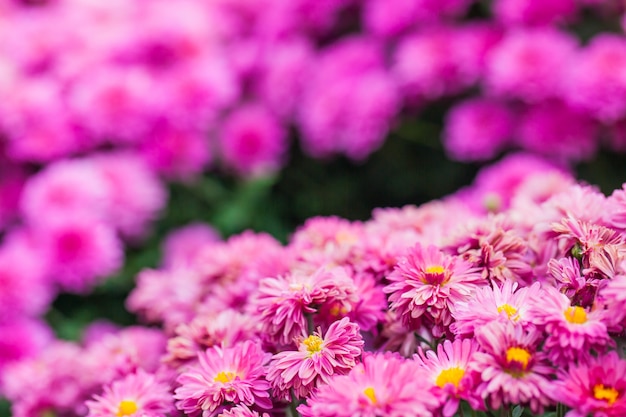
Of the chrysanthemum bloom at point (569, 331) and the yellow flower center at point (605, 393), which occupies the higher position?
the chrysanthemum bloom at point (569, 331)

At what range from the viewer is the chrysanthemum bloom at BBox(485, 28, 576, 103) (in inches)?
67.7

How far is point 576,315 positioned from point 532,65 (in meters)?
1.06

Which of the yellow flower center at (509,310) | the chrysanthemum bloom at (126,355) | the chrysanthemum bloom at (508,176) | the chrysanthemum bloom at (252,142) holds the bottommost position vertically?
the yellow flower center at (509,310)

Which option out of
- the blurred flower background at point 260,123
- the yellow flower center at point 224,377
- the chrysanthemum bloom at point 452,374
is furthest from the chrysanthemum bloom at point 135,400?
the blurred flower background at point 260,123

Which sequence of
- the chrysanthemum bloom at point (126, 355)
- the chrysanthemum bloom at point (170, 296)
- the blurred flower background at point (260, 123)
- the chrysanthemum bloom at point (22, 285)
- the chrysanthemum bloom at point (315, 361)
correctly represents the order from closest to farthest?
the chrysanthemum bloom at point (315, 361)
the chrysanthemum bloom at point (126, 355)
the chrysanthemum bloom at point (170, 296)
the chrysanthemum bloom at point (22, 285)
the blurred flower background at point (260, 123)

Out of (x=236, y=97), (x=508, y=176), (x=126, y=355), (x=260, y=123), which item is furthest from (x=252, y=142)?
(x=126, y=355)

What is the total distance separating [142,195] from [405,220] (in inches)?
31.4

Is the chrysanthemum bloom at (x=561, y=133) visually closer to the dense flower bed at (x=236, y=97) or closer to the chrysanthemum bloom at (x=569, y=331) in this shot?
the dense flower bed at (x=236, y=97)

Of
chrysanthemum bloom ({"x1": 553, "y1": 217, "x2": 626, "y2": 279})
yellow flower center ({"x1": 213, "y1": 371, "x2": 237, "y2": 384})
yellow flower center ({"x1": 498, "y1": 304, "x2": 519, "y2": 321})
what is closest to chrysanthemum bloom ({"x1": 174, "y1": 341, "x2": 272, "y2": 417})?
yellow flower center ({"x1": 213, "y1": 371, "x2": 237, "y2": 384})

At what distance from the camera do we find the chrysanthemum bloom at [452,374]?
2.46ft

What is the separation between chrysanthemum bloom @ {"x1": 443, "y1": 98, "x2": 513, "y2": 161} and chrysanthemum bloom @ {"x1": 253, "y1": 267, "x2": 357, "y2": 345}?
0.97 meters

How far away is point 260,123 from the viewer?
6.97ft

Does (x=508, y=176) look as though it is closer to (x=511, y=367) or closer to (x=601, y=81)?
(x=601, y=81)

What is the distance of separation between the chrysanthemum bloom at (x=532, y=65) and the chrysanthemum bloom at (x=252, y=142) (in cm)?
61
